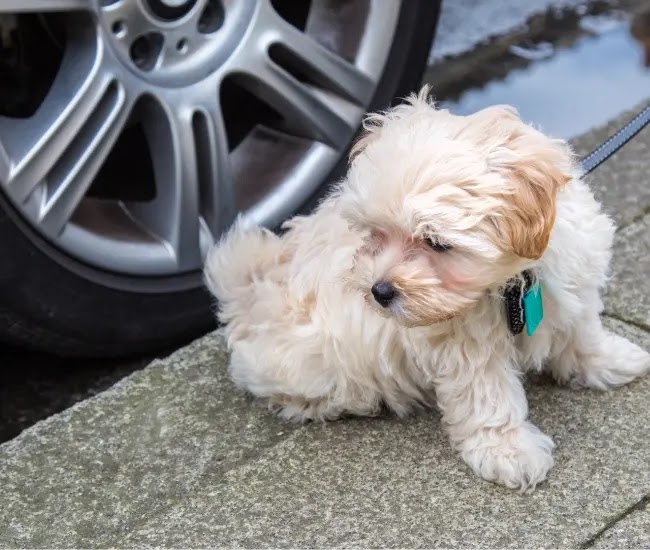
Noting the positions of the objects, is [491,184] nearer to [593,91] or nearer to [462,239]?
[462,239]

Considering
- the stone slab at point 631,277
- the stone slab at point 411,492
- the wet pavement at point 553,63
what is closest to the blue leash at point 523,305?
the stone slab at point 411,492

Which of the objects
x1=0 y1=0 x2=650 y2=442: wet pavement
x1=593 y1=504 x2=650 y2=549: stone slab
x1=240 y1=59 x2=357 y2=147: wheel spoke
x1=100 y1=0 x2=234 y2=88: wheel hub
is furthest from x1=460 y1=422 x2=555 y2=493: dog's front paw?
x1=0 y1=0 x2=650 y2=442: wet pavement

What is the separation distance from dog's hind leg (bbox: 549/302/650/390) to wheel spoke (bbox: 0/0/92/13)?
5.11 feet

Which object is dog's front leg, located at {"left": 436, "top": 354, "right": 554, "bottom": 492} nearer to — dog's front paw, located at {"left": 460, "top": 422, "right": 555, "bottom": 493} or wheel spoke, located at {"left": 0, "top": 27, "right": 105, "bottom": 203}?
dog's front paw, located at {"left": 460, "top": 422, "right": 555, "bottom": 493}

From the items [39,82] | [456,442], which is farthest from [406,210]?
[39,82]

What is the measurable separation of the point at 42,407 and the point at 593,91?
285cm

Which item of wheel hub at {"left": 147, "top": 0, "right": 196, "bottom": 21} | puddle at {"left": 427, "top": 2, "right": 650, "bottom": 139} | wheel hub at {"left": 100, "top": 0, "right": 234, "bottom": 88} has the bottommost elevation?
puddle at {"left": 427, "top": 2, "right": 650, "bottom": 139}

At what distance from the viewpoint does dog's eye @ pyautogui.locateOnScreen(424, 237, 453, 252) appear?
2324mm

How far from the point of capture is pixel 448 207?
7.47 ft

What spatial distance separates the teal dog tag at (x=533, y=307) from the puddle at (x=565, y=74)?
201 centimetres

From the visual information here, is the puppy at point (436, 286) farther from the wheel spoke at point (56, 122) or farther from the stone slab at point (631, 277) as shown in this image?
the wheel spoke at point (56, 122)

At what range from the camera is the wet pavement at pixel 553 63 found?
4777mm

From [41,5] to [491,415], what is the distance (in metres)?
1.58

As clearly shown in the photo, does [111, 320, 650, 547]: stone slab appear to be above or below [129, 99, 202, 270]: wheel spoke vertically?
below
